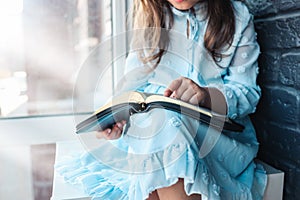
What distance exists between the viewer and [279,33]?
71cm

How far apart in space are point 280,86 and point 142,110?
0.32 meters

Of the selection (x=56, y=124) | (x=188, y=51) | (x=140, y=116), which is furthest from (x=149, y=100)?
(x=56, y=124)

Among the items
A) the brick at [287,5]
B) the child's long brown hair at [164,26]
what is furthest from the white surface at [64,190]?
the brick at [287,5]

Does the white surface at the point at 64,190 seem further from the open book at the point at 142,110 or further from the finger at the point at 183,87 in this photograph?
the finger at the point at 183,87

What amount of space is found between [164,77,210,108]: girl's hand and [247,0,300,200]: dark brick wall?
0.20 metres

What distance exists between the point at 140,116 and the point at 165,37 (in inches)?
9.6

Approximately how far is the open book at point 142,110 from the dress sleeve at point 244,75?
0.12 meters

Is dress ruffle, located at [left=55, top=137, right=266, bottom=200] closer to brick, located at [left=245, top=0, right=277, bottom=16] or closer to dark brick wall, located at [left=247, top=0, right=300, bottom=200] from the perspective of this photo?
dark brick wall, located at [left=247, top=0, right=300, bottom=200]

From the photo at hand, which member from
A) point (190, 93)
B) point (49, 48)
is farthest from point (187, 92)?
point (49, 48)

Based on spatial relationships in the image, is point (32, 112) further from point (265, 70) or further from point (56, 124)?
point (265, 70)

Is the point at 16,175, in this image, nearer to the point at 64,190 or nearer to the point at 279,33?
the point at 64,190

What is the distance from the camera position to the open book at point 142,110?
554 mm

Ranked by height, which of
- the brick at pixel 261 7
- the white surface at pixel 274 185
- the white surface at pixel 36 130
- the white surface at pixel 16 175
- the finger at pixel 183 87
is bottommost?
the white surface at pixel 16 175

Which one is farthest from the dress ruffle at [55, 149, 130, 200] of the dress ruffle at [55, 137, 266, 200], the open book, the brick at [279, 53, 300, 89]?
the brick at [279, 53, 300, 89]
